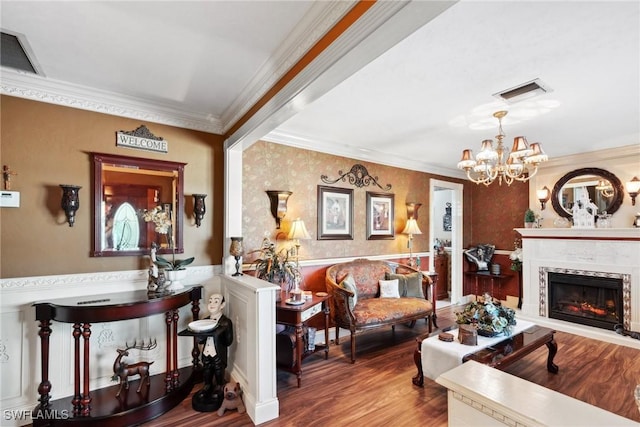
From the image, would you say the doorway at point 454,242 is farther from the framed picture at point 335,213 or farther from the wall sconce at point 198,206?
the wall sconce at point 198,206

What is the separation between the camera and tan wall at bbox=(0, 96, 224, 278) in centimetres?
231

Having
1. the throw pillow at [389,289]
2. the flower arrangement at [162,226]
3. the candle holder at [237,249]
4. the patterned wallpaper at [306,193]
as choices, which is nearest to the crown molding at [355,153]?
the patterned wallpaper at [306,193]

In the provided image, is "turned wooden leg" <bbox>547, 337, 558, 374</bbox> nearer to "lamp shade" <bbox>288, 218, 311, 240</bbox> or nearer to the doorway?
the doorway

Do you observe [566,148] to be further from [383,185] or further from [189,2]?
[189,2]

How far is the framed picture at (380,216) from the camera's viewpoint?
14.9 feet

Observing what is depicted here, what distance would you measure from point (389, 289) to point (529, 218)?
109 inches

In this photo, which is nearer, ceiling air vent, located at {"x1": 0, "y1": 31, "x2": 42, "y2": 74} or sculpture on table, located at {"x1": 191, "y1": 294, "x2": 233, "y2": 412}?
ceiling air vent, located at {"x1": 0, "y1": 31, "x2": 42, "y2": 74}

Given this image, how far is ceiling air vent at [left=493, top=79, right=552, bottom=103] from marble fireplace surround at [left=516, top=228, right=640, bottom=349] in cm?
290

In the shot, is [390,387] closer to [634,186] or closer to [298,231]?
[298,231]

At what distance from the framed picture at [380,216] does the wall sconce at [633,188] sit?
3137 mm

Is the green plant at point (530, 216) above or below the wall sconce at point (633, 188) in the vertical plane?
below

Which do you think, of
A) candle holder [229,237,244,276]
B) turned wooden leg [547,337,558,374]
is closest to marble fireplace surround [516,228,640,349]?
turned wooden leg [547,337,558,374]

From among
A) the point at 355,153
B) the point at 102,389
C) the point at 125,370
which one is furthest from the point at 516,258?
the point at 102,389

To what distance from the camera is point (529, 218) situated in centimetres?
496
